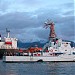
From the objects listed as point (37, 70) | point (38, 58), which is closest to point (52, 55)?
point (38, 58)

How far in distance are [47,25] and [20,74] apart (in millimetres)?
58249

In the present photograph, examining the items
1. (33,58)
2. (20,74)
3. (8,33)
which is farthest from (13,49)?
(20,74)

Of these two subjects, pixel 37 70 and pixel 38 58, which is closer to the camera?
pixel 37 70

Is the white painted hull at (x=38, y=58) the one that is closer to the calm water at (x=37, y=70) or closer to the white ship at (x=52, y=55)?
the white ship at (x=52, y=55)

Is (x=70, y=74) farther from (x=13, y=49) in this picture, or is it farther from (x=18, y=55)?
(x=13, y=49)

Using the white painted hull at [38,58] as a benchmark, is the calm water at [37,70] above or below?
below

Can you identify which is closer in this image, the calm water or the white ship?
the calm water

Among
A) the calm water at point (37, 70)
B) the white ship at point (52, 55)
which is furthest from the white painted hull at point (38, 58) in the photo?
the calm water at point (37, 70)

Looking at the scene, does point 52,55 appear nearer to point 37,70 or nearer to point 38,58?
point 38,58

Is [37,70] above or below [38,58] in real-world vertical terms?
below

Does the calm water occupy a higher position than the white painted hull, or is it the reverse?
the white painted hull

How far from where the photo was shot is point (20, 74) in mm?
49344

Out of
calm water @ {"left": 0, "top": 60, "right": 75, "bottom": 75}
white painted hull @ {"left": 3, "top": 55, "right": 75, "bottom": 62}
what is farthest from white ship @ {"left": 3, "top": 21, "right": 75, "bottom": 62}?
calm water @ {"left": 0, "top": 60, "right": 75, "bottom": 75}

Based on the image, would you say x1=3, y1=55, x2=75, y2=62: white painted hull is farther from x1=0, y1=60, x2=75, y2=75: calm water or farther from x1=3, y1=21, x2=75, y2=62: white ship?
x1=0, y1=60, x2=75, y2=75: calm water
